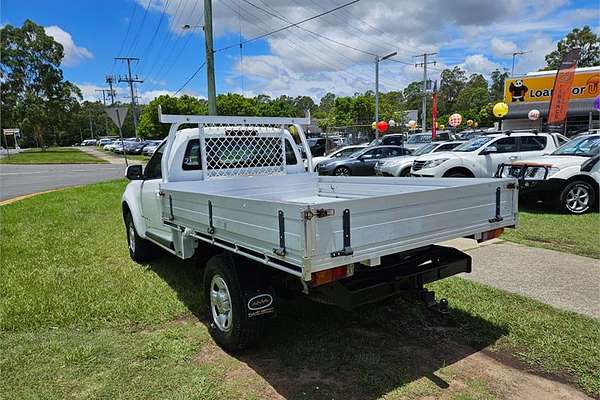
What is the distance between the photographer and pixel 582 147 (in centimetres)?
959

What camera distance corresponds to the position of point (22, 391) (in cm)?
321

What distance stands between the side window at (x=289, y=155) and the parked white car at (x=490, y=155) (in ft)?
21.7

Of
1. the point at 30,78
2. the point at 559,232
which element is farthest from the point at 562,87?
the point at 30,78

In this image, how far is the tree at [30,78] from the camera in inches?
2062

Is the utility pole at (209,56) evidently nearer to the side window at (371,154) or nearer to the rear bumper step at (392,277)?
the side window at (371,154)

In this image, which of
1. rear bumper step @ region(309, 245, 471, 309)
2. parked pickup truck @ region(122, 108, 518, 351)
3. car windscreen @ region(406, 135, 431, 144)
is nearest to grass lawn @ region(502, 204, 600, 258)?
parked pickup truck @ region(122, 108, 518, 351)

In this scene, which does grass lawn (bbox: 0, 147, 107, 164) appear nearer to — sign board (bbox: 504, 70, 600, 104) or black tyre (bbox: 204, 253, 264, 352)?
sign board (bbox: 504, 70, 600, 104)

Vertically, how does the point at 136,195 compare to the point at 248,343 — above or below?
above

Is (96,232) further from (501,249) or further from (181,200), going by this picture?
(501,249)

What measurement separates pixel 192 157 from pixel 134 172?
1.02 metres

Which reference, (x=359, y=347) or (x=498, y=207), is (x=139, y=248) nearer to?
(x=359, y=347)

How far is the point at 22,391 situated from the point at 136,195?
3.33m

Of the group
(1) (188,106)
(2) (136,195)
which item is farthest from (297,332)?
(1) (188,106)

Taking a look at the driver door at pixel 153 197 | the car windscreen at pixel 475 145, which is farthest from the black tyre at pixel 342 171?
the driver door at pixel 153 197
